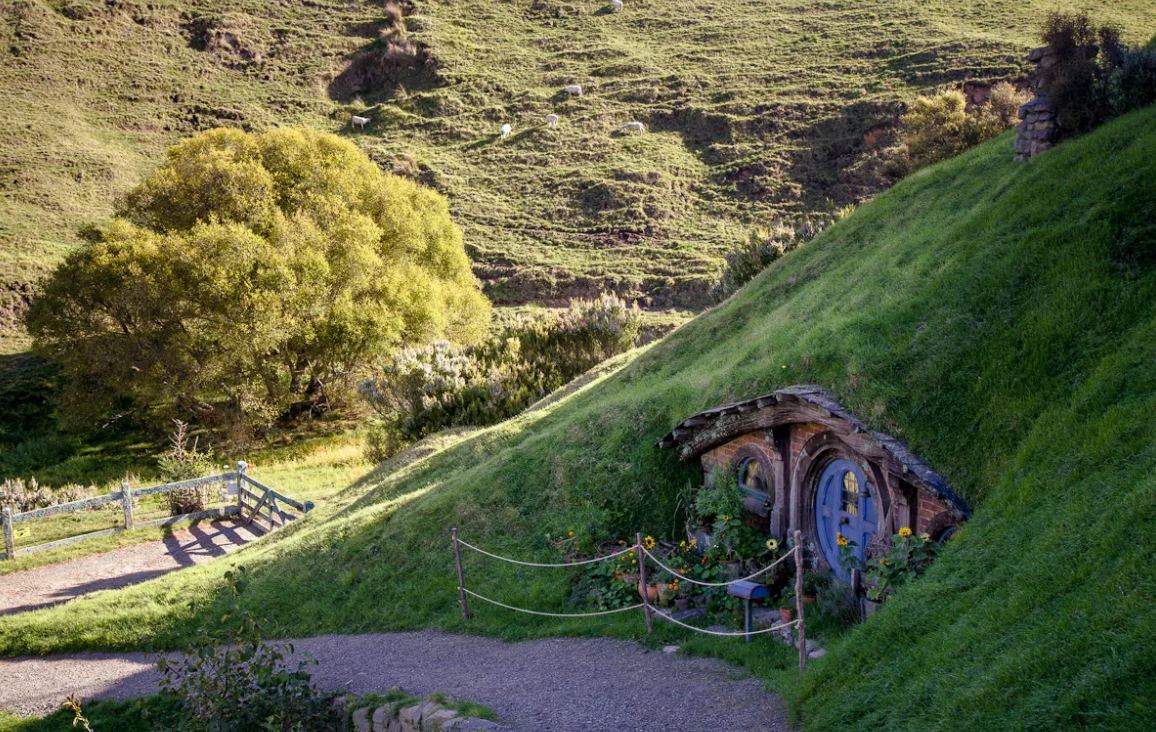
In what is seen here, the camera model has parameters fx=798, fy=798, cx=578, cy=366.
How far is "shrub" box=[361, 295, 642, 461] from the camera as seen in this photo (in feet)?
77.0

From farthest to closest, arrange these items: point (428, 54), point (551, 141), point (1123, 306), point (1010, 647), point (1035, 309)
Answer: point (428, 54) → point (551, 141) → point (1035, 309) → point (1123, 306) → point (1010, 647)

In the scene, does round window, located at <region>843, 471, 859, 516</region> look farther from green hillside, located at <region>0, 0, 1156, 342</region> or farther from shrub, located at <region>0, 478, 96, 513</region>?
green hillside, located at <region>0, 0, 1156, 342</region>

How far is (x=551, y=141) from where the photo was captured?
56.6 metres

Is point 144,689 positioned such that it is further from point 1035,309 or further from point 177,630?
point 1035,309

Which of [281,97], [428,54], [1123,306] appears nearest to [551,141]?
[428,54]

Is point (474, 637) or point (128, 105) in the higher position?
point (128, 105)

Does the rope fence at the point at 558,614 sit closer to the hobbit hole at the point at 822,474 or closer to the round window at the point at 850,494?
the hobbit hole at the point at 822,474

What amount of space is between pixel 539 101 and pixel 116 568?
4999 centimetres

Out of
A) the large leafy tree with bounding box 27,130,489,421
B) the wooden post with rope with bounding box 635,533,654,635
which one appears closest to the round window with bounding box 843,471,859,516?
the wooden post with rope with bounding box 635,533,654,635

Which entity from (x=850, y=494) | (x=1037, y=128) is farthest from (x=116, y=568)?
(x=1037, y=128)

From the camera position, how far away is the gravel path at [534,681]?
7.88m

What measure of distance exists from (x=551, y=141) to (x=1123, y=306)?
5120cm

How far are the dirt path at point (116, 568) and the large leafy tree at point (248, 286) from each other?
9.72 m

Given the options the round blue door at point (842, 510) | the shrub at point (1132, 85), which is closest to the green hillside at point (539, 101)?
the shrub at point (1132, 85)
